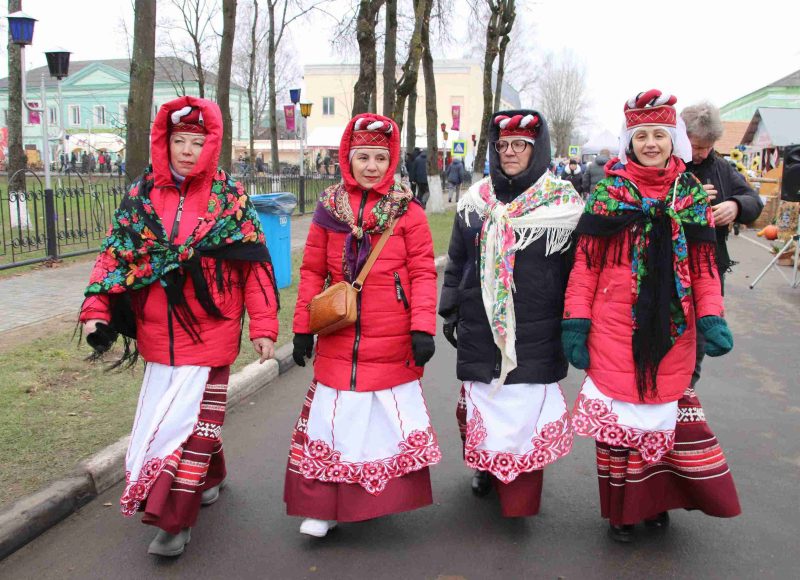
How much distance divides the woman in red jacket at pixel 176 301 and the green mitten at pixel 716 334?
1.93 m

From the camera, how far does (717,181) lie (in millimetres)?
3729

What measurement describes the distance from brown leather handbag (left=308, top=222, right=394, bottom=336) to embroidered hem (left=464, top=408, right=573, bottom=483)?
84 centimetres

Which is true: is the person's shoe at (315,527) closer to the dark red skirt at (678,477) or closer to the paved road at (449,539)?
the paved road at (449,539)

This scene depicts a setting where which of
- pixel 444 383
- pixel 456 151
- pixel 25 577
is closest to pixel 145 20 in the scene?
pixel 444 383

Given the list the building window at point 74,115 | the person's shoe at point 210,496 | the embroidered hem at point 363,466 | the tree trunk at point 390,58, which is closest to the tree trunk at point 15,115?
the tree trunk at point 390,58

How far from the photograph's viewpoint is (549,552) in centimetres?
328

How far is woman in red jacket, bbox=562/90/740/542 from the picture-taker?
10.3 feet

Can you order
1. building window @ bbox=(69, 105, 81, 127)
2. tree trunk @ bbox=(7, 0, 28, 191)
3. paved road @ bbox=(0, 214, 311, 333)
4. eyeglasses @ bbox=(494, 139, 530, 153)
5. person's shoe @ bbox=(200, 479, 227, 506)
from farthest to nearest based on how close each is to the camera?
building window @ bbox=(69, 105, 81, 127) → tree trunk @ bbox=(7, 0, 28, 191) → paved road @ bbox=(0, 214, 311, 333) → person's shoe @ bbox=(200, 479, 227, 506) → eyeglasses @ bbox=(494, 139, 530, 153)

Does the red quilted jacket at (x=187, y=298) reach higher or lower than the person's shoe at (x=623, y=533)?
higher

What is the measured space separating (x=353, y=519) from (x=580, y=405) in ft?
3.81

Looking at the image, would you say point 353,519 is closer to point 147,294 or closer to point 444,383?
point 147,294

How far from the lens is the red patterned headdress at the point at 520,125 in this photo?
3.37 metres

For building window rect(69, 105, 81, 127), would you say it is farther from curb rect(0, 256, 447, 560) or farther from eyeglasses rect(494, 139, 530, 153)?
eyeglasses rect(494, 139, 530, 153)

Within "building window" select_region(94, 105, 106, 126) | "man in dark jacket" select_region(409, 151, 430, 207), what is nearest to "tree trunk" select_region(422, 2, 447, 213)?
→ "man in dark jacket" select_region(409, 151, 430, 207)
